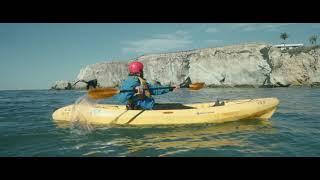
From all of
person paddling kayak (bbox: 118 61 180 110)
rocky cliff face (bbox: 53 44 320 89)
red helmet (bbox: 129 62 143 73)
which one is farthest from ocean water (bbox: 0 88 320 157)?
rocky cliff face (bbox: 53 44 320 89)

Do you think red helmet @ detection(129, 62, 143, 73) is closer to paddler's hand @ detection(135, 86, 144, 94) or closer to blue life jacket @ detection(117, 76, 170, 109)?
blue life jacket @ detection(117, 76, 170, 109)

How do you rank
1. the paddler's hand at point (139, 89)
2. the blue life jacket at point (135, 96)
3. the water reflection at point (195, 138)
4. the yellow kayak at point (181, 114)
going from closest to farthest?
1. the water reflection at point (195, 138)
2. the yellow kayak at point (181, 114)
3. the paddler's hand at point (139, 89)
4. the blue life jacket at point (135, 96)

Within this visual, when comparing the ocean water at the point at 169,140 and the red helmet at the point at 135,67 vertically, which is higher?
the red helmet at the point at 135,67

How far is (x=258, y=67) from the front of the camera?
166 feet

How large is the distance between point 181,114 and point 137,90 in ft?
4.49

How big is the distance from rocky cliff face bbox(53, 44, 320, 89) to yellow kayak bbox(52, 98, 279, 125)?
40106 mm

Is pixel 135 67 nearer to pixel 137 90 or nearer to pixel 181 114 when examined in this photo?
pixel 137 90

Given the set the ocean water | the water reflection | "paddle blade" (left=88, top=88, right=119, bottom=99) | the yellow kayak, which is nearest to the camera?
the ocean water

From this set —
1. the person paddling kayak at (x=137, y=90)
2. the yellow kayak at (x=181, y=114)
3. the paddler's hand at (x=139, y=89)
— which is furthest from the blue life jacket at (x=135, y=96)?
the yellow kayak at (x=181, y=114)

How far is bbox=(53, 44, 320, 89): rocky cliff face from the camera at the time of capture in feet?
154

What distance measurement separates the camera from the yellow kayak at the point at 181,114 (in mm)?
8836

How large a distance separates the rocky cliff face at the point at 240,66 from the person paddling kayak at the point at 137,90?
41.3 m

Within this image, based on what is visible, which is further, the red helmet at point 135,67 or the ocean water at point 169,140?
the red helmet at point 135,67

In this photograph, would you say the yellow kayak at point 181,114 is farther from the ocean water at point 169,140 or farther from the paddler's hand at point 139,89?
the paddler's hand at point 139,89
